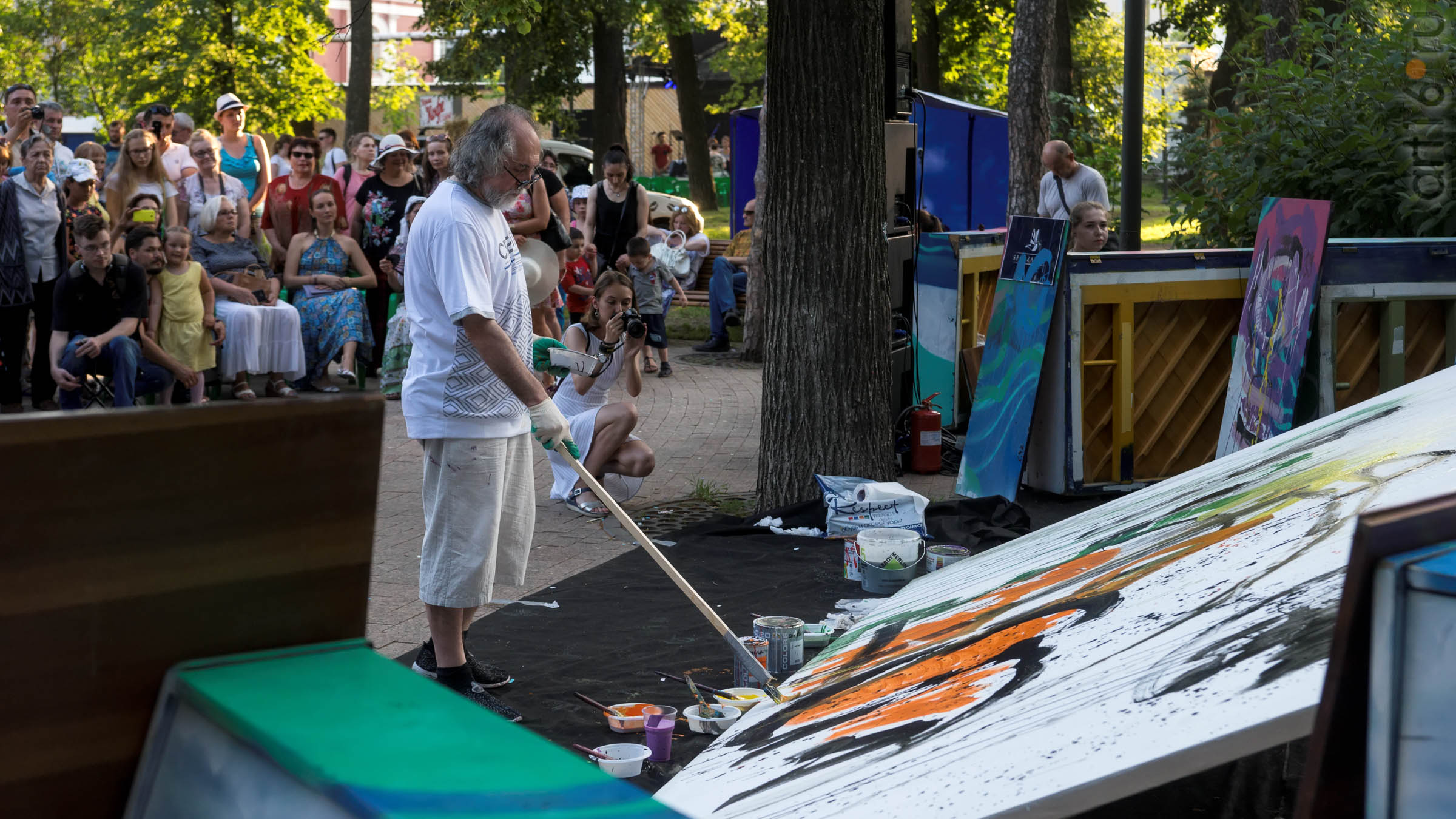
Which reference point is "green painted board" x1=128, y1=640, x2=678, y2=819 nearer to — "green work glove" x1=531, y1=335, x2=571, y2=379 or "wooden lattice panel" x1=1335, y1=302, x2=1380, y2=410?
"green work glove" x1=531, y1=335, x2=571, y2=379

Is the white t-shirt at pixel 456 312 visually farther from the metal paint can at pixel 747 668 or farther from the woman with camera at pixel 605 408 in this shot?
the woman with camera at pixel 605 408

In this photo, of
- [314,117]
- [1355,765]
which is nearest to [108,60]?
[314,117]

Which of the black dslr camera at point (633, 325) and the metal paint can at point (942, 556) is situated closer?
the metal paint can at point (942, 556)

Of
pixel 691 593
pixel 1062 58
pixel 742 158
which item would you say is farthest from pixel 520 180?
pixel 1062 58

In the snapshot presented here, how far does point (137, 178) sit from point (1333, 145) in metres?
8.82

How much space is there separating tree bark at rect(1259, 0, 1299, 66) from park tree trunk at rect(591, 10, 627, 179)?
424 inches

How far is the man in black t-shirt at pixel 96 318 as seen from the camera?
8.66 metres

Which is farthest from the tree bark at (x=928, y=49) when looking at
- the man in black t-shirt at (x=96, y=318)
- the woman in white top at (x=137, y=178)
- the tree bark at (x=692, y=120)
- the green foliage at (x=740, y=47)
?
the man in black t-shirt at (x=96, y=318)

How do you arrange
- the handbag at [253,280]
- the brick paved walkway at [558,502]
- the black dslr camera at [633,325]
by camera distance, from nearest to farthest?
the brick paved walkway at [558,502] → the black dslr camera at [633,325] → the handbag at [253,280]

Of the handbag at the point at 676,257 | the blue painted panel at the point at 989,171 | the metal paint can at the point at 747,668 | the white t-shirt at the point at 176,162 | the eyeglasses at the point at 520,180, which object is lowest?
the metal paint can at the point at 747,668

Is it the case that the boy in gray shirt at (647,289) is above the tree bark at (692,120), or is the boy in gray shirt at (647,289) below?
below

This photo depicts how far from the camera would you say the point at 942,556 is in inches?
232

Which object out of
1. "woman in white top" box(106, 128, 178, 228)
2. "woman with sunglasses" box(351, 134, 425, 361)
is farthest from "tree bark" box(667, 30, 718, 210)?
"woman in white top" box(106, 128, 178, 228)

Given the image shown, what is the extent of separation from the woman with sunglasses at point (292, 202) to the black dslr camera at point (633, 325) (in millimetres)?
5146
